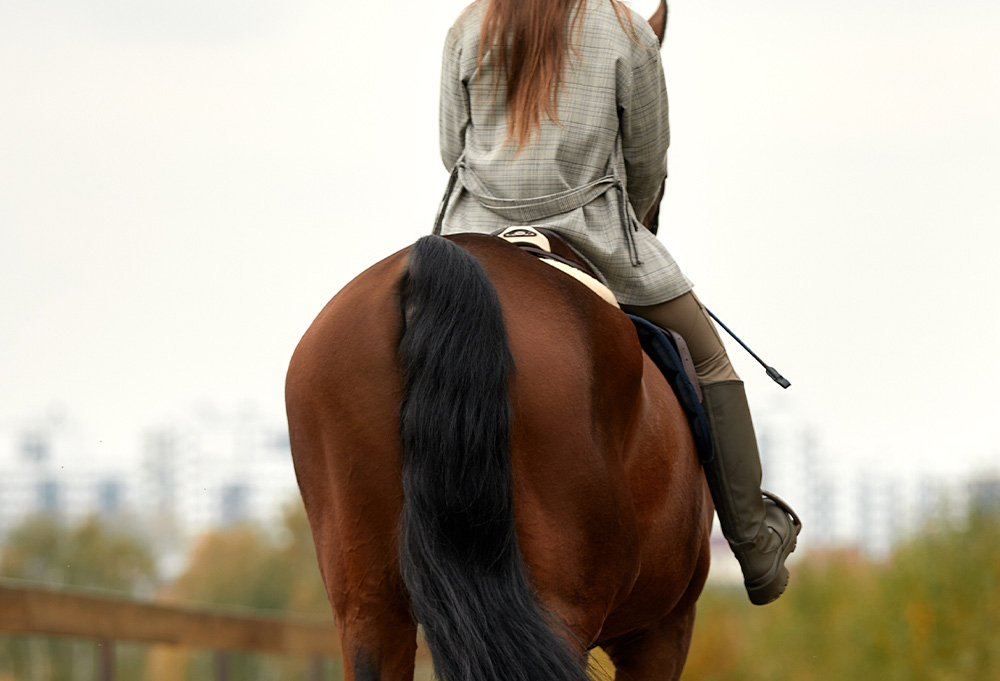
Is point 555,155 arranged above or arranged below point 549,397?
above

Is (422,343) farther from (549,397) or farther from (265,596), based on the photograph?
(265,596)

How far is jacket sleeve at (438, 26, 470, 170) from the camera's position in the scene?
390 centimetres

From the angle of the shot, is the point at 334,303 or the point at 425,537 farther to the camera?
the point at 334,303

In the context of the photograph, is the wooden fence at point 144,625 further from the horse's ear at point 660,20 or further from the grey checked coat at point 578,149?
the horse's ear at point 660,20

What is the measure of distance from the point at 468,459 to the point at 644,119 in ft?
4.85

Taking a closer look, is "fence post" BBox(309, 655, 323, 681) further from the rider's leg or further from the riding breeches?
the riding breeches

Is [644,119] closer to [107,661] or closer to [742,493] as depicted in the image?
[742,493]

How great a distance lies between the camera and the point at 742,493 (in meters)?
4.30

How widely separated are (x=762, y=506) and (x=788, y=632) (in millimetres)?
39016

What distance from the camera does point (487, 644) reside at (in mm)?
2861

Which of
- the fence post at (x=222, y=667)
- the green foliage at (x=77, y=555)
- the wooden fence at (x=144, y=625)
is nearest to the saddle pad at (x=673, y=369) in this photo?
the wooden fence at (x=144, y=625)

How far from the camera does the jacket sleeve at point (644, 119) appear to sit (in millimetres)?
3857

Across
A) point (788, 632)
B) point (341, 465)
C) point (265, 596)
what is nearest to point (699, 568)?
point (341, 465)

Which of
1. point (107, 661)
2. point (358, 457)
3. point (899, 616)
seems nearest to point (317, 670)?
point (107, 661)
